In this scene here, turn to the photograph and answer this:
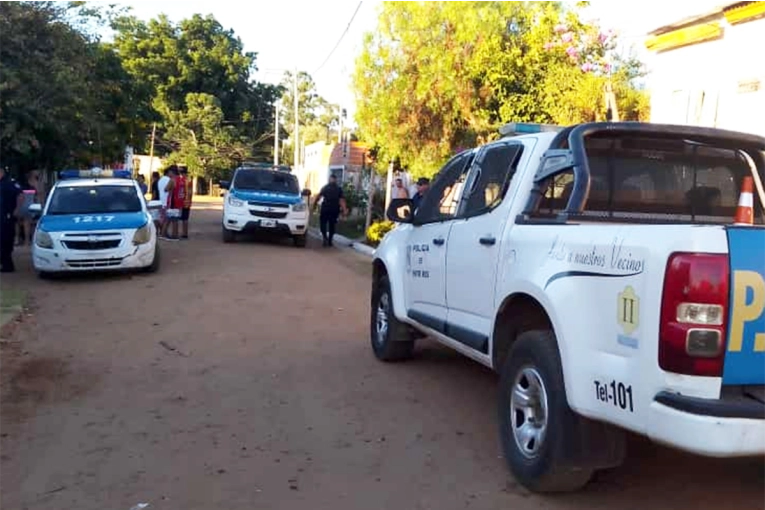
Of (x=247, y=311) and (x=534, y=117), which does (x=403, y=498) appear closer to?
(x=247, y=311)

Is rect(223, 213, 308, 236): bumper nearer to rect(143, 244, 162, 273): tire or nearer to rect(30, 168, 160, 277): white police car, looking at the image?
rect(30, 168, 160, 277): white police car

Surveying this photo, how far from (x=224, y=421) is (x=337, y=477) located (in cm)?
138

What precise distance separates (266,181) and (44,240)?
8215 millimetres

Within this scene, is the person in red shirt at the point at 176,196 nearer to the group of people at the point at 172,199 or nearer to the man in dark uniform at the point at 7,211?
the group of people at the point at 172,199

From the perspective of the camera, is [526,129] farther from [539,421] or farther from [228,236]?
[228,236]

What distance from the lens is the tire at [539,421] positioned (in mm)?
4047

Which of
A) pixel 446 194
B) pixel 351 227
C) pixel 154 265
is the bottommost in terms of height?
pixel 154 265

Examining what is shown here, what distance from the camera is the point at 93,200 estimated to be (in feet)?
45.1

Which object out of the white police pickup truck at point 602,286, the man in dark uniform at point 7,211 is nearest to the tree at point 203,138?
the man in dark uniform at point 7,211

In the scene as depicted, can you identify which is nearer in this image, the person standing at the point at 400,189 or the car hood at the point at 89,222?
the car hood at the point at 89,222

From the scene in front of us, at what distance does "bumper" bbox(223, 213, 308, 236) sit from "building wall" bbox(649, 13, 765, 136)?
8.49 m

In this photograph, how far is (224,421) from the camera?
5.77 m

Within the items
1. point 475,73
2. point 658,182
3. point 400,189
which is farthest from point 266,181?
point 658,182

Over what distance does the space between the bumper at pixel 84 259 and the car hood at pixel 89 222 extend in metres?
0.36
